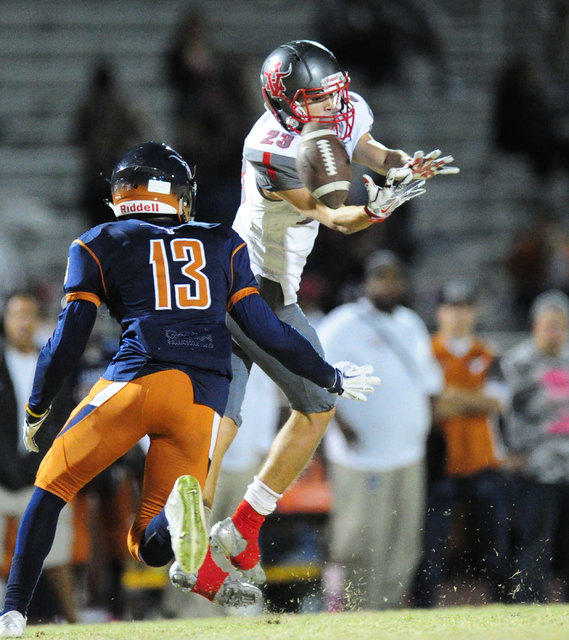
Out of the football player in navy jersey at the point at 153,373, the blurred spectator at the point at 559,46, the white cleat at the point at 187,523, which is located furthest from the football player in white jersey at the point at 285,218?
the blurred spectator at the point at 559,46

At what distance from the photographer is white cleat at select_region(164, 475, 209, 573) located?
446cm

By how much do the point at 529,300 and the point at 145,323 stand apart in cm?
649

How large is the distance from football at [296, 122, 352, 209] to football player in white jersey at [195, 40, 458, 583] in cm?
8

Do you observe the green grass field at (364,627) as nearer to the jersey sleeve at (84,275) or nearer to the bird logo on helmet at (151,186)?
the jersey sleeve at (84,275)

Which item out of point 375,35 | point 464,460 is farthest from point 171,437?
point 375,35

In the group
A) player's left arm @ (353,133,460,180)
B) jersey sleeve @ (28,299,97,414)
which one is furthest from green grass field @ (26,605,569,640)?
player's left arm @ (353,133,460,180)

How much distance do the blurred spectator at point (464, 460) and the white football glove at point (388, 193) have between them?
3.34 m

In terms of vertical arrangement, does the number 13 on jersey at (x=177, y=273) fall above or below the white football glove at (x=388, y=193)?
below

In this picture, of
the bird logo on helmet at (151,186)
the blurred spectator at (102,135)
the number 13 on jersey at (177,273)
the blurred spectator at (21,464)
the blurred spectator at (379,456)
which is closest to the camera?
the number 13 on jersey at (177,273)

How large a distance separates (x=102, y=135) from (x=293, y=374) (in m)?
5.24

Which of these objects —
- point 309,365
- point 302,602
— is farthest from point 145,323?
point 302,602

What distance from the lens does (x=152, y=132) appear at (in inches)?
404

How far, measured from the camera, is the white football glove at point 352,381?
5.11m

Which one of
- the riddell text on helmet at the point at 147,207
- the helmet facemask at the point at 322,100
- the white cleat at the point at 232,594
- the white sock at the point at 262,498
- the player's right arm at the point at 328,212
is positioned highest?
the helmet facemask at the point at 322,100
